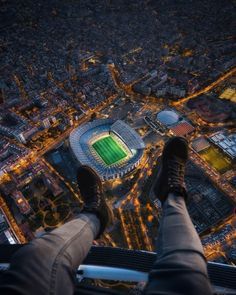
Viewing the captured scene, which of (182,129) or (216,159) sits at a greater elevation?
(182,129)

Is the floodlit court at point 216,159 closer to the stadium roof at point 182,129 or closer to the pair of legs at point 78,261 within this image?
the stadium roof at point 182,129

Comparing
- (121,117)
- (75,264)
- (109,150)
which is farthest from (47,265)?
(121,117)

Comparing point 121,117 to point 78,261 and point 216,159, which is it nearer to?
point 216,159

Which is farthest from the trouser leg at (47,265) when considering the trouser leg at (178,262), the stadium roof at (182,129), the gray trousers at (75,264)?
the stadium roof at (182,129)

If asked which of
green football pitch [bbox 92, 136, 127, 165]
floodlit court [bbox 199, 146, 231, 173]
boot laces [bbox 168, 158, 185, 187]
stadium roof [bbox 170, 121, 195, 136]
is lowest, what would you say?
floodlit court [bbox 199, 146, 231, 173]

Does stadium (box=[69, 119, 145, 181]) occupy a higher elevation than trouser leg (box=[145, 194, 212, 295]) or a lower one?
lower

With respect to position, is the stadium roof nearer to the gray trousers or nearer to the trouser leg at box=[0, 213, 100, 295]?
the gray trousers

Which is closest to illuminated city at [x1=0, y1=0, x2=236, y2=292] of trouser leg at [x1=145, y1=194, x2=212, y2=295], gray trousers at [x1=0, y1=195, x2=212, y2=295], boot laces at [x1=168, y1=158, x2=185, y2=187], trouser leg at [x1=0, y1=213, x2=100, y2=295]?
boot laces at [x1=168, y1=158, x2=185, y2=187]
